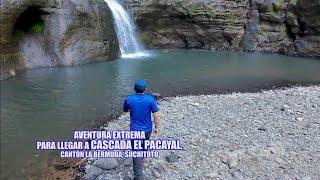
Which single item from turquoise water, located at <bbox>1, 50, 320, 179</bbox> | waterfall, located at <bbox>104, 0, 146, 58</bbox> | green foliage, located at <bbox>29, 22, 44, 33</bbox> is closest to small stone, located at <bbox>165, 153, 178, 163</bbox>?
turquoise water, located at <bbox>1, 50, 320, 179</bbox>

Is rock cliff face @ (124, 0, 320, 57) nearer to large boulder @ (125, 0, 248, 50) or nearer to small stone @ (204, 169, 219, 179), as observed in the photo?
large boulder @ (125, 0, 248, 50)

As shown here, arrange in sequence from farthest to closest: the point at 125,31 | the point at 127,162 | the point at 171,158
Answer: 1. the point at 125,31
2. the point at 171,158
3. the point at 127,162

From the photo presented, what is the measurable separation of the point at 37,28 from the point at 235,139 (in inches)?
578

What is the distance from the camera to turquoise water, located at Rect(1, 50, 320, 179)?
43.8 feet

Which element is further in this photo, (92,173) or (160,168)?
(160,168)

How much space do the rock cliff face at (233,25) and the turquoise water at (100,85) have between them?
149cm

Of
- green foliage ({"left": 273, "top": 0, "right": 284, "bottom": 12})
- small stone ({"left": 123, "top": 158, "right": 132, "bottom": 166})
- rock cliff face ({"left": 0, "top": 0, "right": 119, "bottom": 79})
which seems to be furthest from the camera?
green foliage ({"left": 273, "top": 0, "right": 284, "bottom": 12})

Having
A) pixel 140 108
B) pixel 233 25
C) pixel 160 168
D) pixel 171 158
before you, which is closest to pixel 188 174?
pixel 160 168

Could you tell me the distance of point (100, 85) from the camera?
20.2m

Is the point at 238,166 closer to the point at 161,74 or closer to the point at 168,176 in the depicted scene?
the point at 168,176

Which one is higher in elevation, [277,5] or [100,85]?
[277,5]

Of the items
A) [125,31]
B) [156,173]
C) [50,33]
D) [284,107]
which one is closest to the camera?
[156,173]

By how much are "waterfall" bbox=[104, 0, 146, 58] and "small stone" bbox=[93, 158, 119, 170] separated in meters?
17.5

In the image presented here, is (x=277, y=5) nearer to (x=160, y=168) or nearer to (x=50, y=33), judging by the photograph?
(x=50, y=33)
